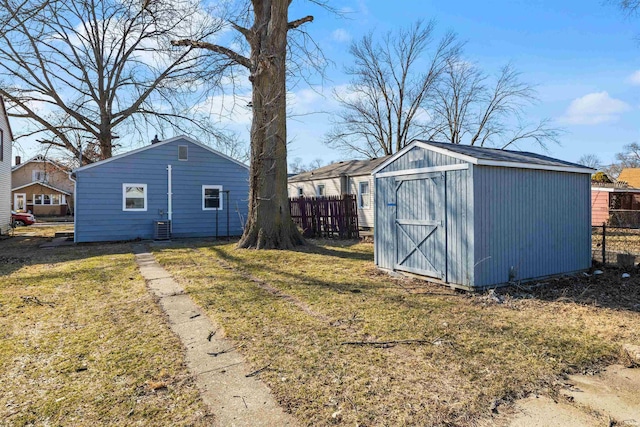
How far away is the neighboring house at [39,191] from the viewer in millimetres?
35125

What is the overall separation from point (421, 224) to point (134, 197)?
12.0 metres

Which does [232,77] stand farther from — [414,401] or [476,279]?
[414,401]

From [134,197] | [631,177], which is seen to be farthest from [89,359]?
[631,177]

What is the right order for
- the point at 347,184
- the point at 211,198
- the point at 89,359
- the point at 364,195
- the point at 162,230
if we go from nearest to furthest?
the point at 89,359 < the point at 162,230 < the point at 211,198 < the point at 364,195 < the point at 347,184

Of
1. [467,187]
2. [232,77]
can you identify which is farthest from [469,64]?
[467,187]

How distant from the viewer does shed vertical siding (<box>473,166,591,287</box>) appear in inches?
245

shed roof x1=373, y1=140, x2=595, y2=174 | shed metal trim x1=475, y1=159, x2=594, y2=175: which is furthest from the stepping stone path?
shed metal trim x1=475, y1=159, x2=594, y2=175

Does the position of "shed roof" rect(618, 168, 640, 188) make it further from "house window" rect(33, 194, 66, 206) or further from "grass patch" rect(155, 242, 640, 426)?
"house window" rect(33, 194, 66, 206)

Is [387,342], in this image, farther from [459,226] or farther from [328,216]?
[328,216]

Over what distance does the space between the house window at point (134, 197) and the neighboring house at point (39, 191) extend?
21.9m

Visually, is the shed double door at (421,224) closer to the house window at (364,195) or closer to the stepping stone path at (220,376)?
the stepping stone path at (220,376)

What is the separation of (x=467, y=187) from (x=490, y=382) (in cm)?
372

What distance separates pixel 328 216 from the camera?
15133 mm

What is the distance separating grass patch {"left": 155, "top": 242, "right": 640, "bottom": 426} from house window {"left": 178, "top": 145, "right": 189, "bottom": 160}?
30.7 ft
